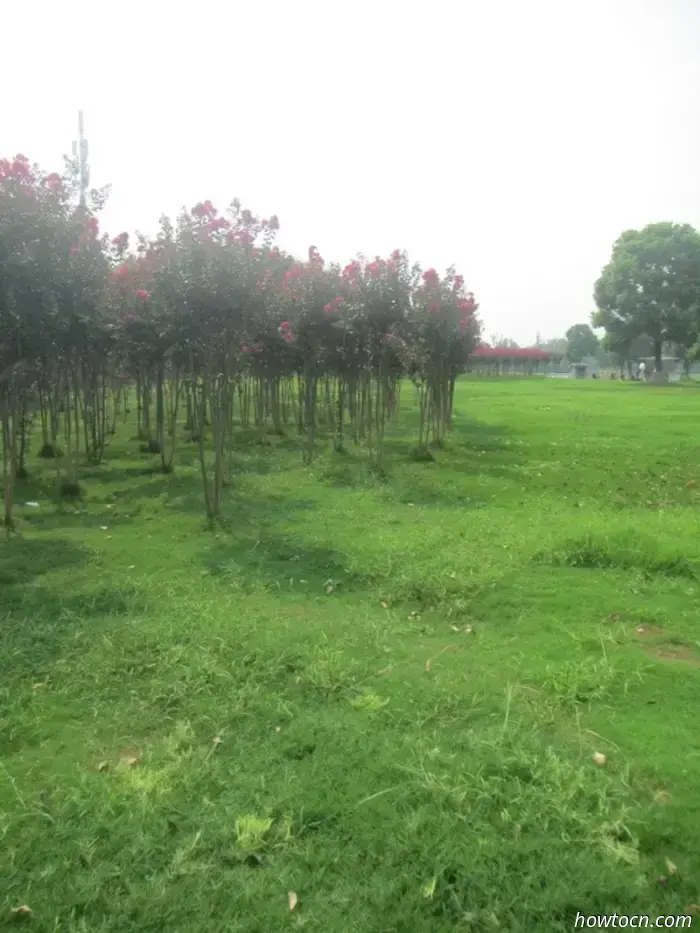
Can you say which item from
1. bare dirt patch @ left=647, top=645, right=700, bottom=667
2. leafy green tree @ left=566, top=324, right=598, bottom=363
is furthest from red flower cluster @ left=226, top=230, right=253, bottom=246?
leafy green tree @ left=566, top=324, right=598, bottom=363

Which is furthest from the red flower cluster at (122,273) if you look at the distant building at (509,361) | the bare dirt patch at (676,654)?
the distant building at (509,361)

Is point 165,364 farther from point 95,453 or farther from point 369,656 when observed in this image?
point 369,656

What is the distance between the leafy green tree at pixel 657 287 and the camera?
2364 inches

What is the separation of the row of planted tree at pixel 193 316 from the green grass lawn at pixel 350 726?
2.75 m

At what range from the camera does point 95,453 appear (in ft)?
57.2

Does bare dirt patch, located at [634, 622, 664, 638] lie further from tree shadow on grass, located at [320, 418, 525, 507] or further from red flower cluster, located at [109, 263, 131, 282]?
red flower cluster, located at [109, 263, 131, 282]

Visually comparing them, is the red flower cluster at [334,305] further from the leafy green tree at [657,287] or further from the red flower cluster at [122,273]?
the leafy green tree at [657,287]

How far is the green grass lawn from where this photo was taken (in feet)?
11.5

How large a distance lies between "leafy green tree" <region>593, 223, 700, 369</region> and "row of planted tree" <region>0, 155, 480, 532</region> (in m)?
44.3

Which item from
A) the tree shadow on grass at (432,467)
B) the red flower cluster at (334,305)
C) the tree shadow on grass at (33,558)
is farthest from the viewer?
the red flower cluster at (334,305)

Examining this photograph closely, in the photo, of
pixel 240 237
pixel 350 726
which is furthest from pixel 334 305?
pixel 350 726

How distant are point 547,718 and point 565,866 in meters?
1.42

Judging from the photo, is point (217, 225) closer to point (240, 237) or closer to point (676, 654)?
point (240, 237)

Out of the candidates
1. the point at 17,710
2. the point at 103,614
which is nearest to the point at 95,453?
the point at 103,614
